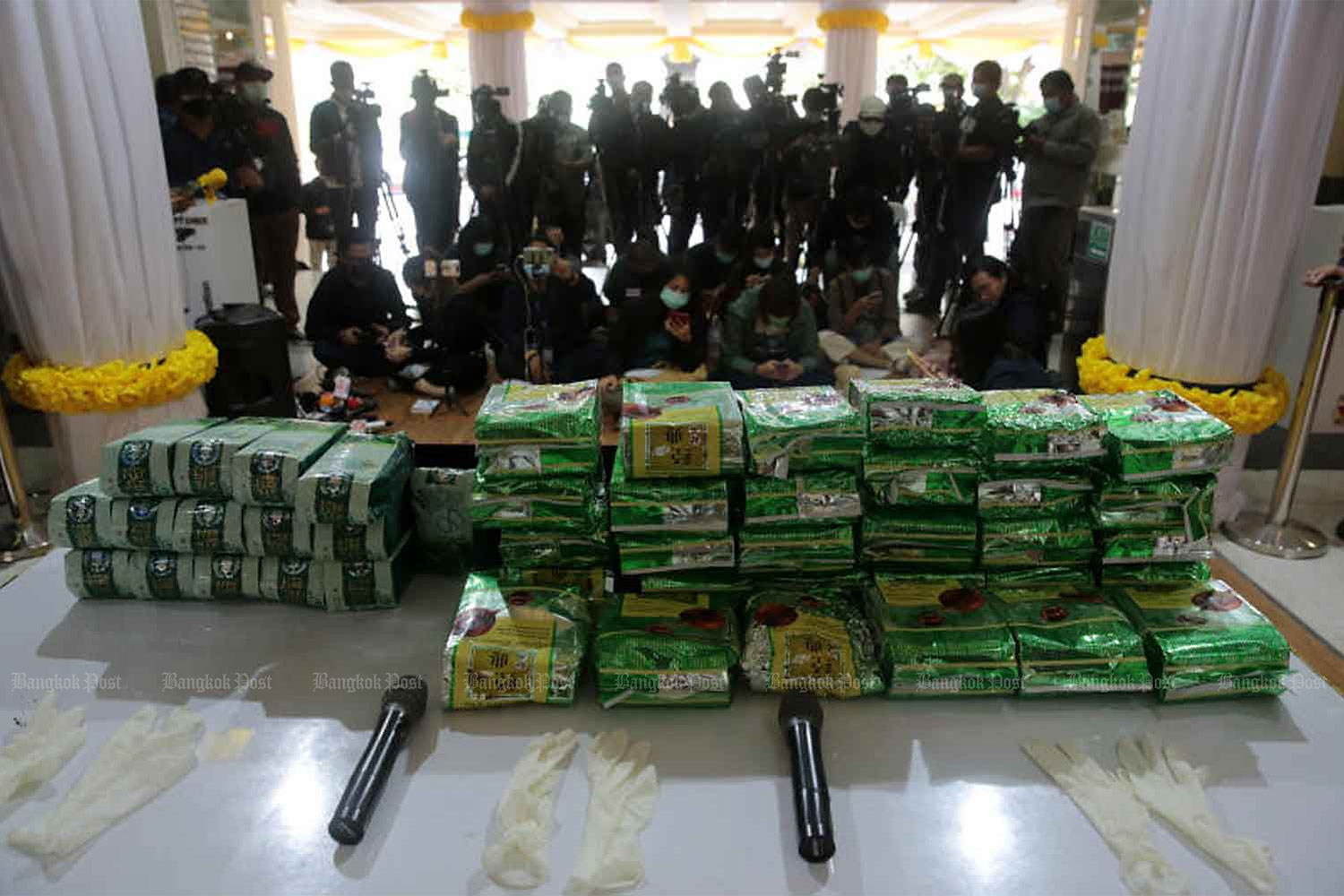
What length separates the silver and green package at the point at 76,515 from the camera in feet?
7.36

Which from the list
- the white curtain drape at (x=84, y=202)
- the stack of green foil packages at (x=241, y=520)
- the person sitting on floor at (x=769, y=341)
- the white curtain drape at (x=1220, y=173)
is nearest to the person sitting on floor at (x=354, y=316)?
the white curtain drape at (x=84, y=202)

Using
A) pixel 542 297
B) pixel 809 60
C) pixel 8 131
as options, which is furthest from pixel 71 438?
pixel 809 60

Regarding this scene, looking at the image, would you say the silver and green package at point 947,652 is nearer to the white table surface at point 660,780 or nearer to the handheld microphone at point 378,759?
the white table surface at point 660,780

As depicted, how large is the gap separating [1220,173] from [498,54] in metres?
7.14

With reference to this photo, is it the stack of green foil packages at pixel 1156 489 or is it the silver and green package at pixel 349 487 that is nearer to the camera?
the stack of green foil packages at pixel 1156 489

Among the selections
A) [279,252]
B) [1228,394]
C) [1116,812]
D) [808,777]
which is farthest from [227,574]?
[279,252]

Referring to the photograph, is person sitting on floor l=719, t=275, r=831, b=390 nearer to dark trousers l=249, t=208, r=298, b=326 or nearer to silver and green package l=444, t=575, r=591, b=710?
silver and green package l=444, t=575, r=591, b=710

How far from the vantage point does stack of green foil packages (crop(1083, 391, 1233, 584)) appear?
79.0 inches

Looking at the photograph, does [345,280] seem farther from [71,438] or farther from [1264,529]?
[1264,529]

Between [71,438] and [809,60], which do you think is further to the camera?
[809,60]

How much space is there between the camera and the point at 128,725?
187 cm

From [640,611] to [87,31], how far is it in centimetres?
236

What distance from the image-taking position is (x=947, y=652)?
6.40 feet

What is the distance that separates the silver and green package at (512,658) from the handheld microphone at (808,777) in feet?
1.46
